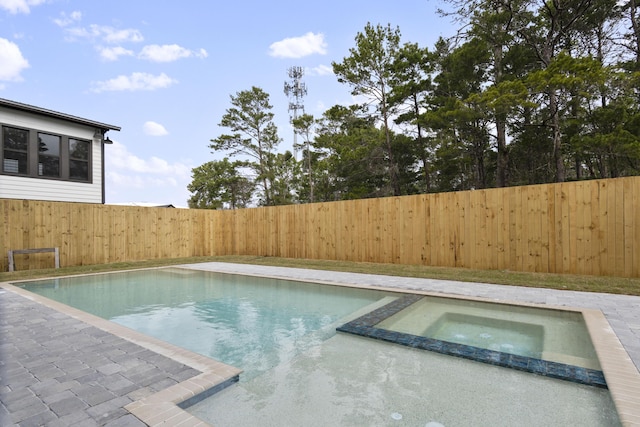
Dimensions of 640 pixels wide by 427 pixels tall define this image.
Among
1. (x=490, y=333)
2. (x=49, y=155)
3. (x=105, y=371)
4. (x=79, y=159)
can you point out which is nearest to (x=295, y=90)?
(x=79, y=159)

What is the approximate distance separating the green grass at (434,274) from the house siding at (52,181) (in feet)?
8.55

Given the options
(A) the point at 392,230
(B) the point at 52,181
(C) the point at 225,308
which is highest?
(B) the point at 52,181

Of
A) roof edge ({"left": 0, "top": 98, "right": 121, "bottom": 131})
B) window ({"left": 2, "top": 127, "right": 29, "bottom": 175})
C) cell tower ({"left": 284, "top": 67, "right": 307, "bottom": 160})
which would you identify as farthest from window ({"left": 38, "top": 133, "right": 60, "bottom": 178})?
cell tower ({"left": 284, "top": 67, "right": 307, "bottom": 160})

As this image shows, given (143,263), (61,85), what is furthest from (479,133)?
(61,85)

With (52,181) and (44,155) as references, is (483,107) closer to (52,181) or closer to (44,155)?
(52,181)

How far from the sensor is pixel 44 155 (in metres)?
9.53

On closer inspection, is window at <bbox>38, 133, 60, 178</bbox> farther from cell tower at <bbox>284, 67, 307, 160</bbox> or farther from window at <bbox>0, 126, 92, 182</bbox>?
cell tower at <bbox>284, 67, 307, 160</bbox>

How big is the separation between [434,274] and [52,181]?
1054 centimetres

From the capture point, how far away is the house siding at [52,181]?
8.80 meters

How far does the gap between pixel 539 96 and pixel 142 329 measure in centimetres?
1082

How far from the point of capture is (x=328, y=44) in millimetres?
13234

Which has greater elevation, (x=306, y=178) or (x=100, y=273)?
(x=306, y=178)

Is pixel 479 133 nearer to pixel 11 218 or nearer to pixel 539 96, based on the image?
pixel 539 96

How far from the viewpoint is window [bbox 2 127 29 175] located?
8.79 metres
